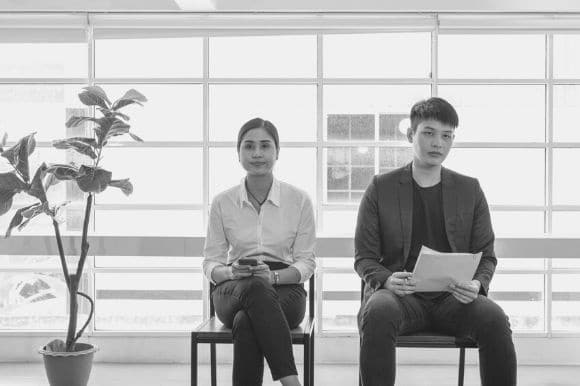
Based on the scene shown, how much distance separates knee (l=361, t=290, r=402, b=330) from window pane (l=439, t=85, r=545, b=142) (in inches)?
73.4

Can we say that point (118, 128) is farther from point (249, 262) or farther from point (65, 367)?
point (65, 367)

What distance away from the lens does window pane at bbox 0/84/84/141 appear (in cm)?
413

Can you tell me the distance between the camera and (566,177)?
4.08 m

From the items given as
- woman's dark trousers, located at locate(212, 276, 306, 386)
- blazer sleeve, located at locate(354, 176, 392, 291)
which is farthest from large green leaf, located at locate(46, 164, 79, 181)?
blazer sleeve, located at locate(354, 176, 392, 291)

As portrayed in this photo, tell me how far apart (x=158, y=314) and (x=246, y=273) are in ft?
5.65

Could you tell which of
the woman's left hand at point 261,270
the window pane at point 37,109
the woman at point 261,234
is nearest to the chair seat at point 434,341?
the woman at point 261,234

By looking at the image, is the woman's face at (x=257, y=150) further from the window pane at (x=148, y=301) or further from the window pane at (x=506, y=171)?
the window pane at (x=506, y=171)

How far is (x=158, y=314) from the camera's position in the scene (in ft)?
13.9

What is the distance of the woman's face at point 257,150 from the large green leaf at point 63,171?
915mm

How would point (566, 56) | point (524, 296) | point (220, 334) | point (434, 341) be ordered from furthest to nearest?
point (524, 296) < point (566, 56) < point (220, 334) < point (434, 341)

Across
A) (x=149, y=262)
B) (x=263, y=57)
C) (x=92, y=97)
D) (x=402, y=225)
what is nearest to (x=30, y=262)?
(x=149, y=262)

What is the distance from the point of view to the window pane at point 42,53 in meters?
4.09

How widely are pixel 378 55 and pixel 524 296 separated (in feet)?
5.73

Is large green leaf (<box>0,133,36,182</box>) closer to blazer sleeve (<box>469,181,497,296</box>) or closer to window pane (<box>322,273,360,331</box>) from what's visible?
window pane (<box>322,273,360,331</box>)
